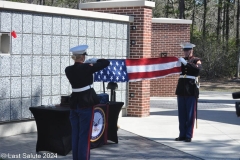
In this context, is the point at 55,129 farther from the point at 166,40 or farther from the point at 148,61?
the point at 166,40

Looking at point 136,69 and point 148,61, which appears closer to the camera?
point 136,69

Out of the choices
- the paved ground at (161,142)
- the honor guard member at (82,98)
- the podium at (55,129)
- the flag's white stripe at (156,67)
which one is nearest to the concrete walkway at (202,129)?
the paved ground at (161,142)

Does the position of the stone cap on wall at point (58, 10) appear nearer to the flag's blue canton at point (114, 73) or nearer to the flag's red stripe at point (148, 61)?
the flag's blue canton at point (114, 73)

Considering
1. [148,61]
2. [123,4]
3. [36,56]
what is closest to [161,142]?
[148,61]

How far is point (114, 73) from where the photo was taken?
10805mm

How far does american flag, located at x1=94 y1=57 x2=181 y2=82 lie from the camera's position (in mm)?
10828

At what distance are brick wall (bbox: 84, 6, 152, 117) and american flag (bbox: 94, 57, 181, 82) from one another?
2.85m

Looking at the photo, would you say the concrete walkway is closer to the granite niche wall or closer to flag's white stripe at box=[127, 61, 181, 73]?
flag's white stripe at box=[127, 61, 181, 73]

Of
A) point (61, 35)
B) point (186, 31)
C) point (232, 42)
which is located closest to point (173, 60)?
point (61, 35)

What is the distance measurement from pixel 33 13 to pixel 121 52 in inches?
139

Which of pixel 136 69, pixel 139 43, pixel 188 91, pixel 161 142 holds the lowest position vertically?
pixel 161 142

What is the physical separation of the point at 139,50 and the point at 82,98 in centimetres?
651

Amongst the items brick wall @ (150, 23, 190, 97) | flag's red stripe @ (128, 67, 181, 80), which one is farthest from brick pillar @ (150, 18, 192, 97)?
flag's red stripe @ (128, 67, 181, 80)

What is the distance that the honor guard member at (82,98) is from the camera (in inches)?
314
